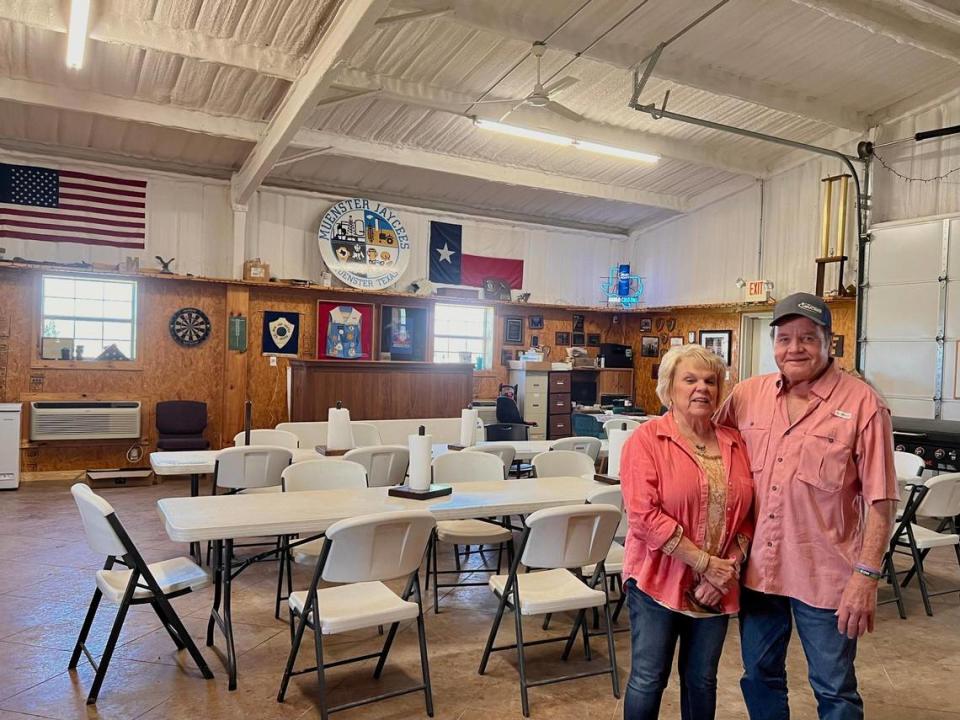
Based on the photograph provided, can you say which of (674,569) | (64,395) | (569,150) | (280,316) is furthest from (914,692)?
(64,395)

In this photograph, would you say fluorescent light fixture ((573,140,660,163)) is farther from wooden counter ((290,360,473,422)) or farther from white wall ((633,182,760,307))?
wooden counter ((290,360,473,422))

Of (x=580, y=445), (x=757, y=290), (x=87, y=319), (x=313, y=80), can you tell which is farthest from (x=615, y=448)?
(x=87, y=319)

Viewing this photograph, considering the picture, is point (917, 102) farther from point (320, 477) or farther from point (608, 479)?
point (320, 477)

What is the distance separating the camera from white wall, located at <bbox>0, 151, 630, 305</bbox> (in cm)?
897

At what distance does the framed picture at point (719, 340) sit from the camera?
10.9m

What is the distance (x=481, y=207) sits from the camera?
11508 millimetres

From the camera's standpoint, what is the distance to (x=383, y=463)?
520 cm

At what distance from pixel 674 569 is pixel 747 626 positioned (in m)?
0.32

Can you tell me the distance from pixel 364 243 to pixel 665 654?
354 inches

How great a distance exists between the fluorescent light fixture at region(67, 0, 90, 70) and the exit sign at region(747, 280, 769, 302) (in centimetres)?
867

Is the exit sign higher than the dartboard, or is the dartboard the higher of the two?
the exit sign

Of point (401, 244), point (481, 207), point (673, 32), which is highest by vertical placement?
point (673, 32)

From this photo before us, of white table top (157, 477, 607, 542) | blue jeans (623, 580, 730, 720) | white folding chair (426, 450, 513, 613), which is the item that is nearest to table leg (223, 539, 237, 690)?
white table top (157, 477, 607, 542)

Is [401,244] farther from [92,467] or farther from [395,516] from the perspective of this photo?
[395,516]
